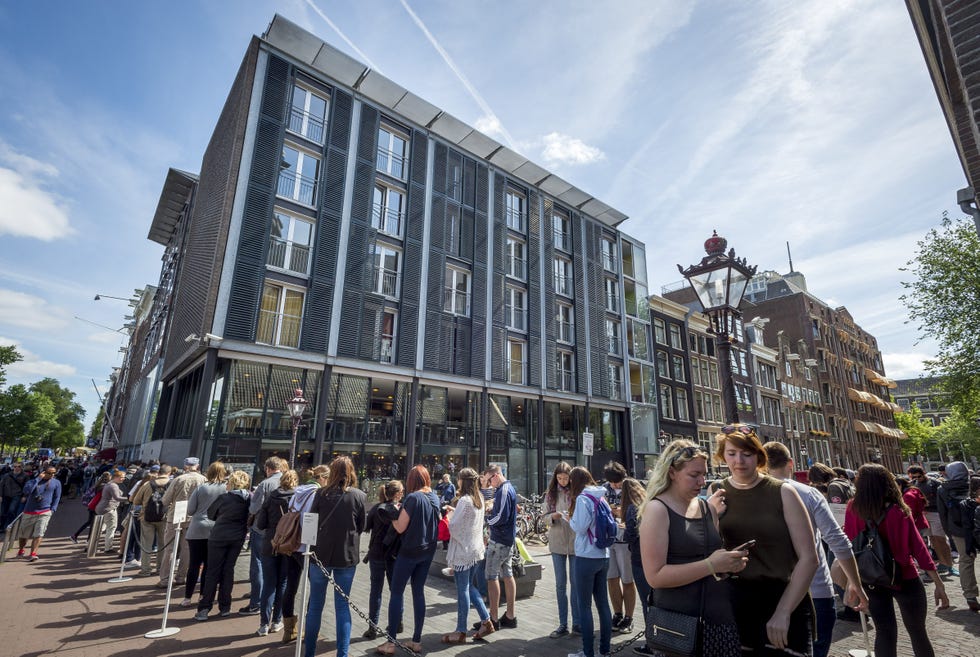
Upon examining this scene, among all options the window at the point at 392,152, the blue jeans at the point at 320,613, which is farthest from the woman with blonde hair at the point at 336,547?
the window at the point at 392,152

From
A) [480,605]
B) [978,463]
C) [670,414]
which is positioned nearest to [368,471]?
[480,605]

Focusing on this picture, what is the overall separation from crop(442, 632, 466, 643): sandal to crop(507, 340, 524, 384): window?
1936 cm

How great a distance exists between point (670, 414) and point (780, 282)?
32391mm

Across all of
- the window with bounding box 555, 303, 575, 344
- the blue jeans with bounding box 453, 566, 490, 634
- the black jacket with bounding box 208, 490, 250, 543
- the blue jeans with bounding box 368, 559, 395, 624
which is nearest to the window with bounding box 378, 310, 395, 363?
the window with bounding box 555, 303, 575, 344

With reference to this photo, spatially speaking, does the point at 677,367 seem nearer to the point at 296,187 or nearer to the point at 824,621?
the point at 296,187

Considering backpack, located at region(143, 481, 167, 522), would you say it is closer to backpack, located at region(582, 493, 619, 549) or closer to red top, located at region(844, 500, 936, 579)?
backpack, located at region(582, 493, 619, 549)

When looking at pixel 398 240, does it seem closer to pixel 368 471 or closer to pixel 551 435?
pixel 368 471

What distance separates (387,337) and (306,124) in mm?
9965

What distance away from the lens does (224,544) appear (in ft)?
21.6

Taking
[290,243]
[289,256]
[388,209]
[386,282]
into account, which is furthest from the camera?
[388,209]

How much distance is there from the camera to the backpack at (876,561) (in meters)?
4.02

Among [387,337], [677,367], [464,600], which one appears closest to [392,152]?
[387,337]

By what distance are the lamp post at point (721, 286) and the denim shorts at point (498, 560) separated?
363 cm

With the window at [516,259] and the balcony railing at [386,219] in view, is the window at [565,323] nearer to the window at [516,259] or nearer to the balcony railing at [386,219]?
the window at [516,259]
